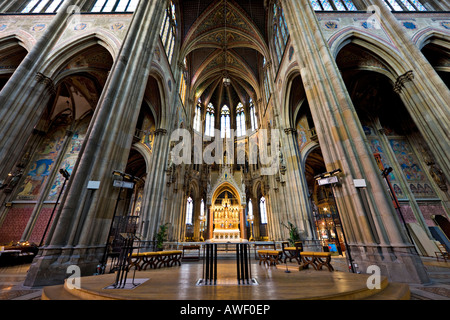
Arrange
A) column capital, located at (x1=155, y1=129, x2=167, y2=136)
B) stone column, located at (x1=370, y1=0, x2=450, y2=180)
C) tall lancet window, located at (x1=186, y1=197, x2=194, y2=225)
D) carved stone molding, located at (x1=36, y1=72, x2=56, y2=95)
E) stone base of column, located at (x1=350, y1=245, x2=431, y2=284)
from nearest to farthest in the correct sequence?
stone base of column, located at (x1=350, y1=245, x2=431, y2=284) < stone column, located at (x1=370, y1=0, x2=450, y2=180) < carved stone molding, located at (x1=36, y1=72, x2=56, y2=95) < column capital, located at (x1=155, y1=129, x2=167, y2=136) < tall lancet window, located at (x1=186, y1=197, x2=194, y2=225)

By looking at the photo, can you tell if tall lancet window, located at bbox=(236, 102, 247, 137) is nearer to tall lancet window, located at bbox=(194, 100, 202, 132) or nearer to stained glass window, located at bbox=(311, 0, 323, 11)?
tall lancet window, located at bbox=(194, 100, 202, 132)

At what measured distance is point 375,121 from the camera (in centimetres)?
1370

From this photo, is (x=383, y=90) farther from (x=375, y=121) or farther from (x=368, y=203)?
(x=368, y=203)

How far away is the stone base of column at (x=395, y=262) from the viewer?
4.39 m

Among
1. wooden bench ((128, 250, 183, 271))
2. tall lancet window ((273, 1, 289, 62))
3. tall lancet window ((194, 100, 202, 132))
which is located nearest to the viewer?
wooden bench ((128, 250, 183, 271))

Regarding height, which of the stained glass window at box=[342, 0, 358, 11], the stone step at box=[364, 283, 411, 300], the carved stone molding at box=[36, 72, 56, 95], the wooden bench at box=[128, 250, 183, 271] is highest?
the stained glass window at box=[342, 0, 358, 11]

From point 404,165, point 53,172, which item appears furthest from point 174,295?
point 404,165

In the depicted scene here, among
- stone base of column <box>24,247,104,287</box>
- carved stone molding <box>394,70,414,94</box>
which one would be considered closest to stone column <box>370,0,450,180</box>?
carved stone molding <box>394,70,414,94</box>

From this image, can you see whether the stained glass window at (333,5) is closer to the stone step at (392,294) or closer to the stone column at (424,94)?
the stone column at (424,94)

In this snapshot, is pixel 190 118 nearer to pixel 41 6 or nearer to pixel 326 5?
pixel 41 6

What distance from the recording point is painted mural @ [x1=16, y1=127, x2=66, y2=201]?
39.5 ft

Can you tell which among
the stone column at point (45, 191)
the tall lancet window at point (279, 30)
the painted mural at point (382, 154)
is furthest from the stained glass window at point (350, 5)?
the stone column at point (45, 191)

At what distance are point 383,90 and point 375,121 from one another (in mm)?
2346

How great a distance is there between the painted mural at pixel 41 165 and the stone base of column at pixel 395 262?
18538 millimetres
